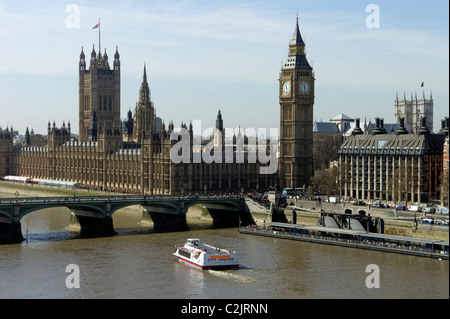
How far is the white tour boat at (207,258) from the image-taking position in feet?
226

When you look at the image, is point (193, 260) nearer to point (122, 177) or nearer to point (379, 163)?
point (379, 163)

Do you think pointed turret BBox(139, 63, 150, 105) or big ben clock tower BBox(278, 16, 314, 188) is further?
pointed turret BBox(139, 63, 150, 105)

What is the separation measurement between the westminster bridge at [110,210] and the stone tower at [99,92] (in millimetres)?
80096

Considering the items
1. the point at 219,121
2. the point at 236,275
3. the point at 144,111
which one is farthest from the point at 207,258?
the point at 144,111

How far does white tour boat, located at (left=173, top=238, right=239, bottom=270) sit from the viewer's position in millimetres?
69000

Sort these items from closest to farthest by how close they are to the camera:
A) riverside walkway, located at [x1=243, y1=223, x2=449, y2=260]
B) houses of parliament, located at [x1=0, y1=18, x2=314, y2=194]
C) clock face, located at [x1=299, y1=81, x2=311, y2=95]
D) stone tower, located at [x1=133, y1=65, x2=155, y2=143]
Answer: riverside walkway, located at [x1=243, y1=223, x2=449, y2=260] → houses of parliament, located at [x1=0, y1=18, x2=314, y2=194] → clock face, located at [x1=299, y1=81, x2=311, y2=95] → stone tower, located at [x1=133, y1=65, x2=155, y2=143]

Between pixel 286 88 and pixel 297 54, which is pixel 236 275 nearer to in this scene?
pixel 286 88

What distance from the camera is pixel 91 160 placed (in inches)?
5915

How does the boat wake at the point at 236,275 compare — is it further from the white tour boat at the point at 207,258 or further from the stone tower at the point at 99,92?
the stone tower at the point at 99,92

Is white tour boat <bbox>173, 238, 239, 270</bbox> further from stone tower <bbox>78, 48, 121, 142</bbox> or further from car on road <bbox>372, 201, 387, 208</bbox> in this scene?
stone tower <bbox>78, 48, 121, 142</bbox>

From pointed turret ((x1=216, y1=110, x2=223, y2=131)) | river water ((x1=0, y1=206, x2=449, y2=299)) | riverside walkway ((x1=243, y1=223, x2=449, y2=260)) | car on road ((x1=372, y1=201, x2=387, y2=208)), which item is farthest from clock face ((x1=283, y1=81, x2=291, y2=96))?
river water ((x1=0, y1=206, x2=449, y2=299))
